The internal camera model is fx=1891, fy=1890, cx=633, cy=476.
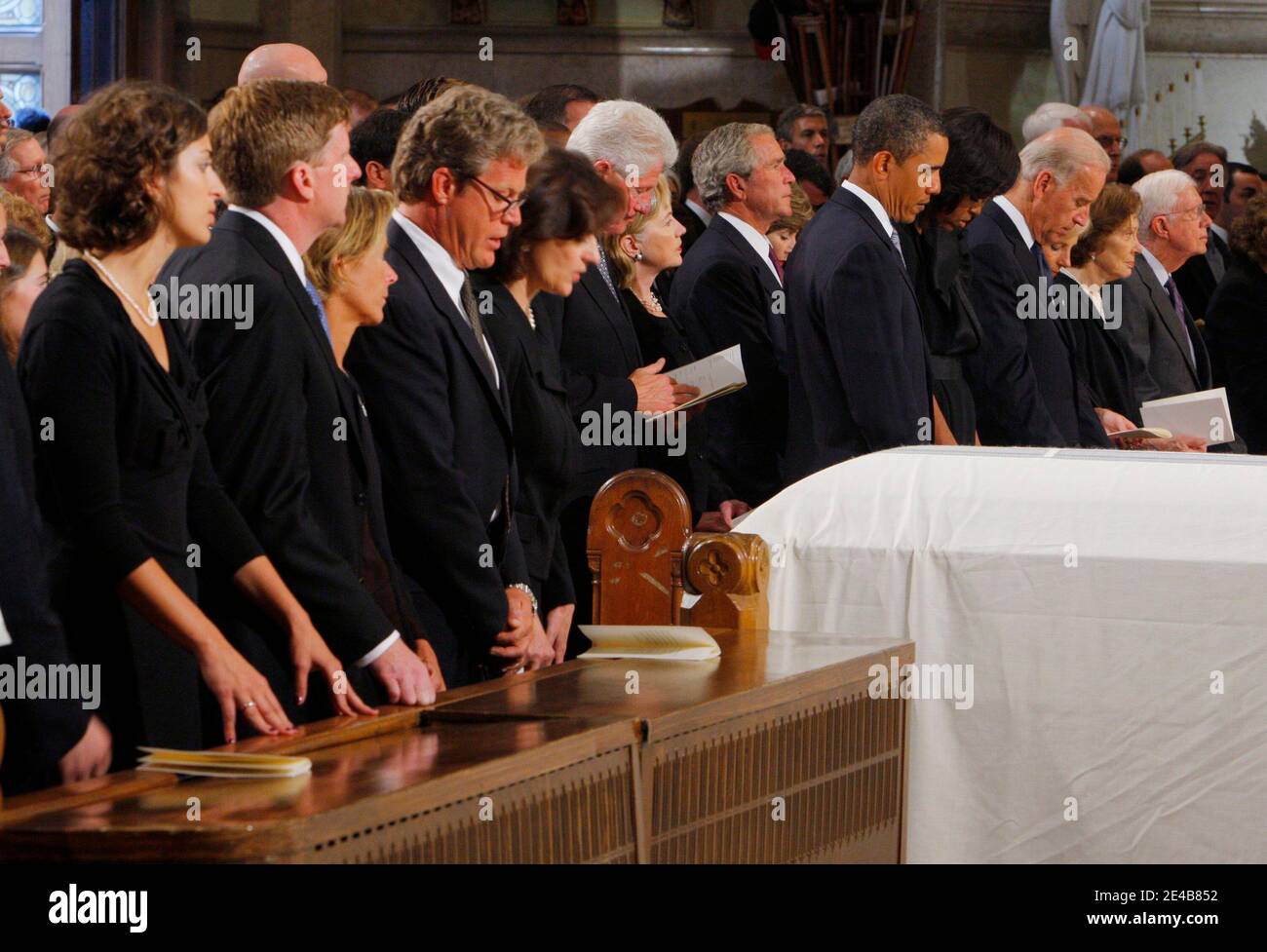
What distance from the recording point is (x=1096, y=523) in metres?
3.61

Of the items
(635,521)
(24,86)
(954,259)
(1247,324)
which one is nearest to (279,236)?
(635,521)

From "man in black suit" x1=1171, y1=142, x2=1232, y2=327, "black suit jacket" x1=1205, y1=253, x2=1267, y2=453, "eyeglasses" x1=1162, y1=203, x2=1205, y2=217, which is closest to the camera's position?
"eyeglasses" x1=1162, y1=203, x2=1205, y2=217

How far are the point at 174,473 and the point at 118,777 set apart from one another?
690 mm

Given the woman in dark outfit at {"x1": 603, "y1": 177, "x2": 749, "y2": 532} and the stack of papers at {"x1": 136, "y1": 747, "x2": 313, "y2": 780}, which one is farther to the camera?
the woman in dark outfit at {"x1": 603, "y1": 177, "x2": 749, "y2": 532}

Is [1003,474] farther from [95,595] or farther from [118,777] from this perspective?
[118,777]

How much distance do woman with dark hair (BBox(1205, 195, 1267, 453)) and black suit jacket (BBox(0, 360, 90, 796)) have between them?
216 inches

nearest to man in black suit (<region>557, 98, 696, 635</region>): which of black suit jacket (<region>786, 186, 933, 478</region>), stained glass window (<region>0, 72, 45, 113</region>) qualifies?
black suit jacket (<region>786, 186, 933, 478</region>)

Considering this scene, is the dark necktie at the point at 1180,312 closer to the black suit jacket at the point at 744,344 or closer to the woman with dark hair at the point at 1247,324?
the woman with dark hair at the point at 1247,324

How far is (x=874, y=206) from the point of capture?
199 inches

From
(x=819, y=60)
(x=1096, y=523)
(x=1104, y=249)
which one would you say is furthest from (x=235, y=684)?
(x=819, y=60)

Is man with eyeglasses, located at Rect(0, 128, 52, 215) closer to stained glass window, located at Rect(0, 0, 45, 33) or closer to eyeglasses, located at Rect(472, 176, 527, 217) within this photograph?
eyeglasses, located at Rect(472, 176, 527, 217)

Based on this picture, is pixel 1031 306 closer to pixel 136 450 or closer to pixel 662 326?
pixel 662 326

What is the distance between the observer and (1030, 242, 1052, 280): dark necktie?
589cm

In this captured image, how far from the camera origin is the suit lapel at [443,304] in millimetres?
3479
